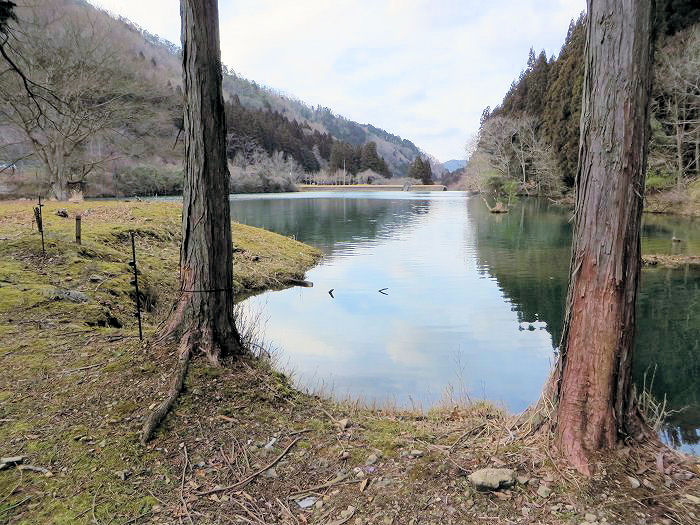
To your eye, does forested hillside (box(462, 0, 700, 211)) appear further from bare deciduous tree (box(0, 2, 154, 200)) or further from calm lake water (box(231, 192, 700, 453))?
bare deciduous tree (box(0, 2, 154, 200))

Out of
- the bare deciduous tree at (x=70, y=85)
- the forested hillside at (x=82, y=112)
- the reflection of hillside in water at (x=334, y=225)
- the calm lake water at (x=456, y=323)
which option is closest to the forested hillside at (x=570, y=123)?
the calm lake water at (x=456, y=323)

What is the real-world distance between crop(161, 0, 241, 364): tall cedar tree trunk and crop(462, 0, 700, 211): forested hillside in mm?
6406

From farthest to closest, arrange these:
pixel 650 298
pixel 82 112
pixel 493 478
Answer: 1. pixel 82 112
2. pixel 650 298
3. pixel 493 478

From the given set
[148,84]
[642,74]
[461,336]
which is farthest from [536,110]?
[642,74]

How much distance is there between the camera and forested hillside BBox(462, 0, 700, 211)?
28.4 metres

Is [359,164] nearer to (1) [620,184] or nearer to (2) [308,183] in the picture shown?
(2) [308,183]

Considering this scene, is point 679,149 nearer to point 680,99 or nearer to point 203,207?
point 680,99

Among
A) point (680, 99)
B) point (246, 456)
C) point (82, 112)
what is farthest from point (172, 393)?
point (680, 99)

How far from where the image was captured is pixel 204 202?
4176 mm

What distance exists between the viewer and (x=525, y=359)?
918cm

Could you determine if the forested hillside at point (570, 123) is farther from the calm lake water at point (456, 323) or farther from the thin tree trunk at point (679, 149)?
the calm lake water at point (456, 323)

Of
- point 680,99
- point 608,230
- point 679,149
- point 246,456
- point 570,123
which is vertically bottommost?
point 246,456

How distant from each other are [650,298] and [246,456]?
1331 cm

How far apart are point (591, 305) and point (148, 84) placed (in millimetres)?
31301
